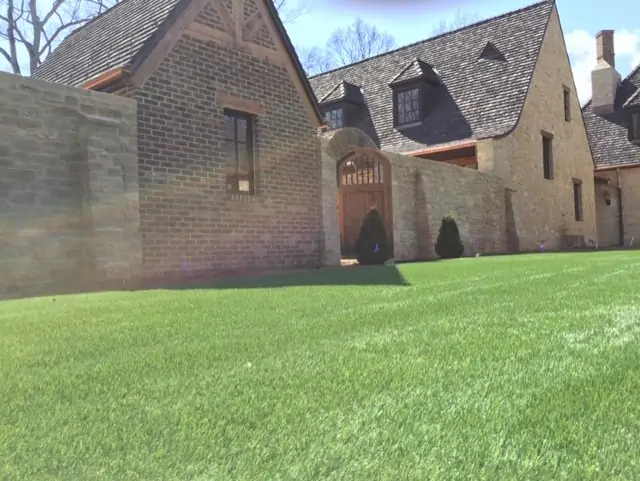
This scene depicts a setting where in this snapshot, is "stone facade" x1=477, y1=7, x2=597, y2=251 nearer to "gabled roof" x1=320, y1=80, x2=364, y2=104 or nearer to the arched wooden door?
the arched wooden door

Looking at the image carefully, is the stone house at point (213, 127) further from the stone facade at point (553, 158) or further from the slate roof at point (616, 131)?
the slate roof at point (616, 131)

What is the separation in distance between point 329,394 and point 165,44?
8304 millimetres

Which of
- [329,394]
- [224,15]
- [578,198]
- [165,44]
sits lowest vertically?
[329,394]

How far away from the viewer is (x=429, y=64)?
20.6 meters

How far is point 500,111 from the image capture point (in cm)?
1762

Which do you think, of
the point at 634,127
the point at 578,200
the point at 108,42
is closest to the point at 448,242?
the point at 108,42

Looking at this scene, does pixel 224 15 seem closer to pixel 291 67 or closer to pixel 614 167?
pixel 291 67

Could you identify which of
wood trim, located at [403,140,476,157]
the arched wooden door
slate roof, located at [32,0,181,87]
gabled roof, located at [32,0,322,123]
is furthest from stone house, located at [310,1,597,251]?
slate roof, located at [32,0,181,87]

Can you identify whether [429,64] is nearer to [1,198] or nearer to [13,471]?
[1,198]

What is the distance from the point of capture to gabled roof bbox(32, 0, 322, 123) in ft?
30.1

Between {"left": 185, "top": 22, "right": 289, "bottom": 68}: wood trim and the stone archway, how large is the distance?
207 cm

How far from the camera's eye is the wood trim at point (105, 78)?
8.52m

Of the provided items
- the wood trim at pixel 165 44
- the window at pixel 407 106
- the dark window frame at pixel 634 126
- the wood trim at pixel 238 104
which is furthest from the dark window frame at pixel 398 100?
the wood trim at pixel 165 44

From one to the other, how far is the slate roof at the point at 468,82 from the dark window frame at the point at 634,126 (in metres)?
7.19
